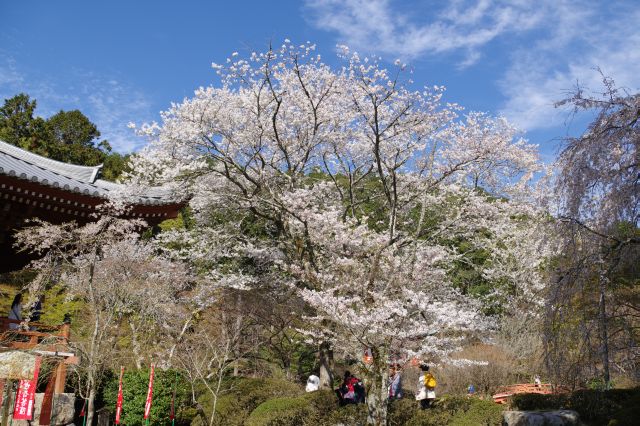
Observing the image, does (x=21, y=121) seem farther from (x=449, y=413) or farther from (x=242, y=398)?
(x=449, y=413)

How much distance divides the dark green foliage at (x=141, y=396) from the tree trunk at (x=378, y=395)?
20.1 ft

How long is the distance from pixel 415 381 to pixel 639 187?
11439 millimetres

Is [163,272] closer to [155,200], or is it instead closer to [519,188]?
[155,200]

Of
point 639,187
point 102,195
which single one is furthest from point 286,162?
point 639,187

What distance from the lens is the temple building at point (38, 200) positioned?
7779 mm

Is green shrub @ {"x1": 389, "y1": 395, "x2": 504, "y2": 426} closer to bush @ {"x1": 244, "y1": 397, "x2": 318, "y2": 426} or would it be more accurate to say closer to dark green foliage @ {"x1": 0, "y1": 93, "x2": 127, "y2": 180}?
bush @ {"x1": 244, "y1": 397, "x2": 318, "y2": 426}

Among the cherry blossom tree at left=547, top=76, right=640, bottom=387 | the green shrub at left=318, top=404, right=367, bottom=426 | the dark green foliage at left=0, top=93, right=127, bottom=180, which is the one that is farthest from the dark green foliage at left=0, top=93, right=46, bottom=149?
the cherry blossom tree at left=547, top=76, right=640, bottom=387

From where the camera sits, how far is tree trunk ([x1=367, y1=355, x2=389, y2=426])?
30.2ft

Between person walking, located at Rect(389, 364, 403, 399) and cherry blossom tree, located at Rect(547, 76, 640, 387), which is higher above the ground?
cherry blossom tree, located at Rect(547, 76, 640, 387)

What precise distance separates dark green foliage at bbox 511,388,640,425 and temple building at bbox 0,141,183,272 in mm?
7653

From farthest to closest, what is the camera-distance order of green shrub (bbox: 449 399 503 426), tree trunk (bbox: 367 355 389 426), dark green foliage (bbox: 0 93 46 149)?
dark green foliage (bbox: 0 93 46 149)
tree trunk (bbox: 367 355 389 426)
green shrub (bbox: 449 399 503 426)

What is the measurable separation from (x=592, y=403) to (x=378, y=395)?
3523mm

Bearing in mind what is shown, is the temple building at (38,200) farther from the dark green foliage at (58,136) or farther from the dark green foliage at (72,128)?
the dark green foliage at (72,128)

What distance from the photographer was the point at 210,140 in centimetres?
1306
